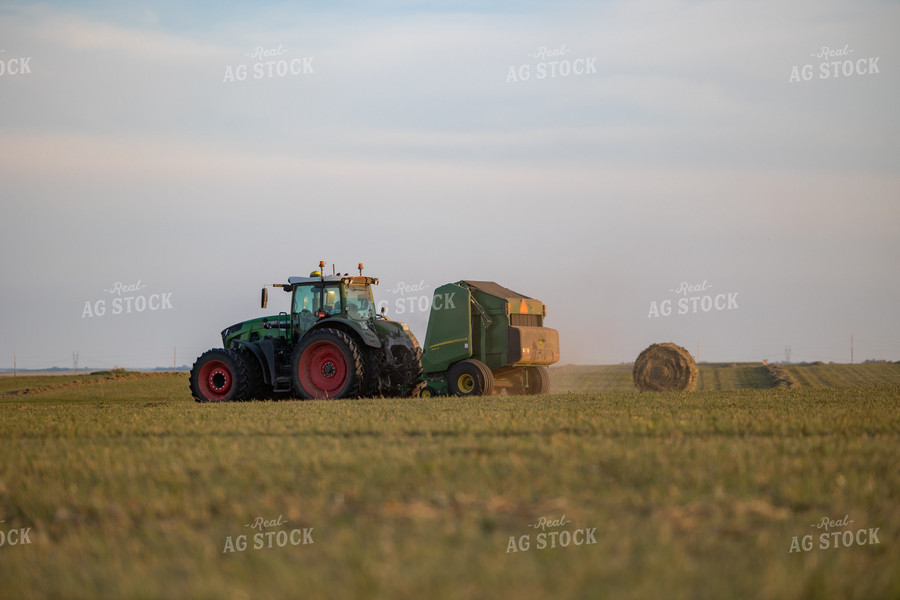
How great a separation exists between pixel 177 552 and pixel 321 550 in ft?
2.82

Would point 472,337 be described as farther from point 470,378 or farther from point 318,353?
point 318,353

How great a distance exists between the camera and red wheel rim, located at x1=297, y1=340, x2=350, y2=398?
68.1 feet

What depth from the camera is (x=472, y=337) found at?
74.6 ft

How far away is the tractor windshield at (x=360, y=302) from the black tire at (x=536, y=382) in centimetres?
454

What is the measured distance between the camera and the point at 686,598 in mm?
4426

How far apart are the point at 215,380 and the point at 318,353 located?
9.76 ft

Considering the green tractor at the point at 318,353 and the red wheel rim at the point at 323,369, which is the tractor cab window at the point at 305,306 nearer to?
the green tractor at the point at 318,353

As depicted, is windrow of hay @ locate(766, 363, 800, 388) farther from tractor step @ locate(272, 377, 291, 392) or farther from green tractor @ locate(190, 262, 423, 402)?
tractor step @ locate(272, 377, 291, 392)

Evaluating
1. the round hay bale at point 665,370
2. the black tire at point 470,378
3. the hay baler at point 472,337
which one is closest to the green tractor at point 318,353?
the hay baler at point 472,337

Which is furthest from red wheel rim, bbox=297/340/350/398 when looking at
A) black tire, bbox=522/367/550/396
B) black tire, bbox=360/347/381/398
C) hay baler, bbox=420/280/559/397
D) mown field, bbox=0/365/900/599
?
mown field, bbox=0/365/900/599

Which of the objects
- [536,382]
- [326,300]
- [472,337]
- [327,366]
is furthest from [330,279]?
[536,382]

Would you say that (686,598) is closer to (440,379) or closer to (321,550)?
(321,550)

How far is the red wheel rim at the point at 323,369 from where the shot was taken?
68.1 ft

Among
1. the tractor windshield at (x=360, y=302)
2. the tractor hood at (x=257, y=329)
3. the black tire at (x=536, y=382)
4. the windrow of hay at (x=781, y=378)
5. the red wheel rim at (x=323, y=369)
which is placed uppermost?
the tractor windshield at (x=360, y=302)
